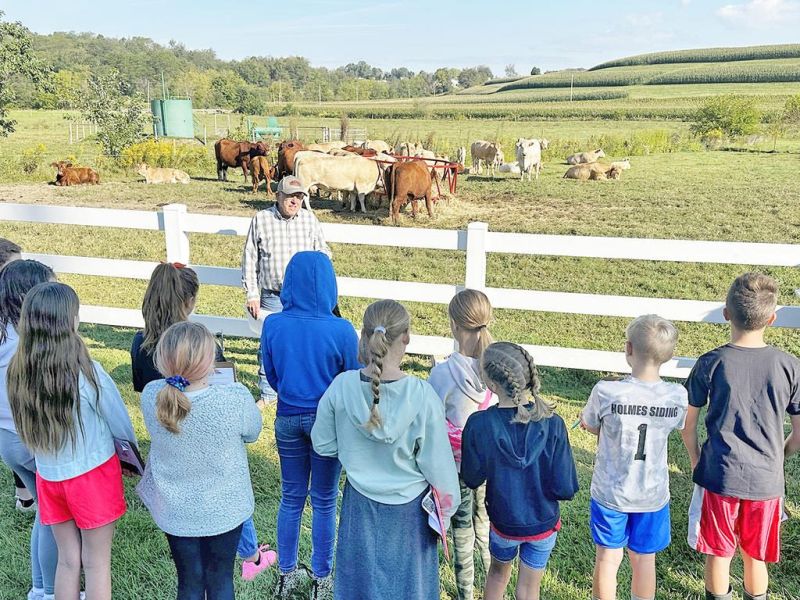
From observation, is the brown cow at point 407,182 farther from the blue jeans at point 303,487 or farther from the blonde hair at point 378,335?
the blonde hair at point 378,335

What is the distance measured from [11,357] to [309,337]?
1224 mm

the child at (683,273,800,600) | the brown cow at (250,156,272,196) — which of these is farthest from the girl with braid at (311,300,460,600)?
the brown cow at (250,156,272,196)

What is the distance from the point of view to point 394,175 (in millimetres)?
13188

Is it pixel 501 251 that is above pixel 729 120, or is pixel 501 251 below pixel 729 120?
below

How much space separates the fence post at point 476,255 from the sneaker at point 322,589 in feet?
8.09

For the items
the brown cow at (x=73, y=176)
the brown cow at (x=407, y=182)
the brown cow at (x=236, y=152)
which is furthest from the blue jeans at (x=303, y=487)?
the brown cow at (x=236, y=152)

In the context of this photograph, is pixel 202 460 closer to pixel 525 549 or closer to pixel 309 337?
pixel 309 337

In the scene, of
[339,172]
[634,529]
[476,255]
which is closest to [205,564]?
[634,529]

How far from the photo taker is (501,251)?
489 cm

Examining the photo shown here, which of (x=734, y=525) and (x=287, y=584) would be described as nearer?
(x=734, y=525)

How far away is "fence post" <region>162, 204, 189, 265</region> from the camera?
5.43 m

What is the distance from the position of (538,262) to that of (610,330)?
274 centimetres

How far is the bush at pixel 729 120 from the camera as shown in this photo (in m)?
33.3

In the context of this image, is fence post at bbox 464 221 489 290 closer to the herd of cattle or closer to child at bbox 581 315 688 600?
child at bbox 581 315 688 600
